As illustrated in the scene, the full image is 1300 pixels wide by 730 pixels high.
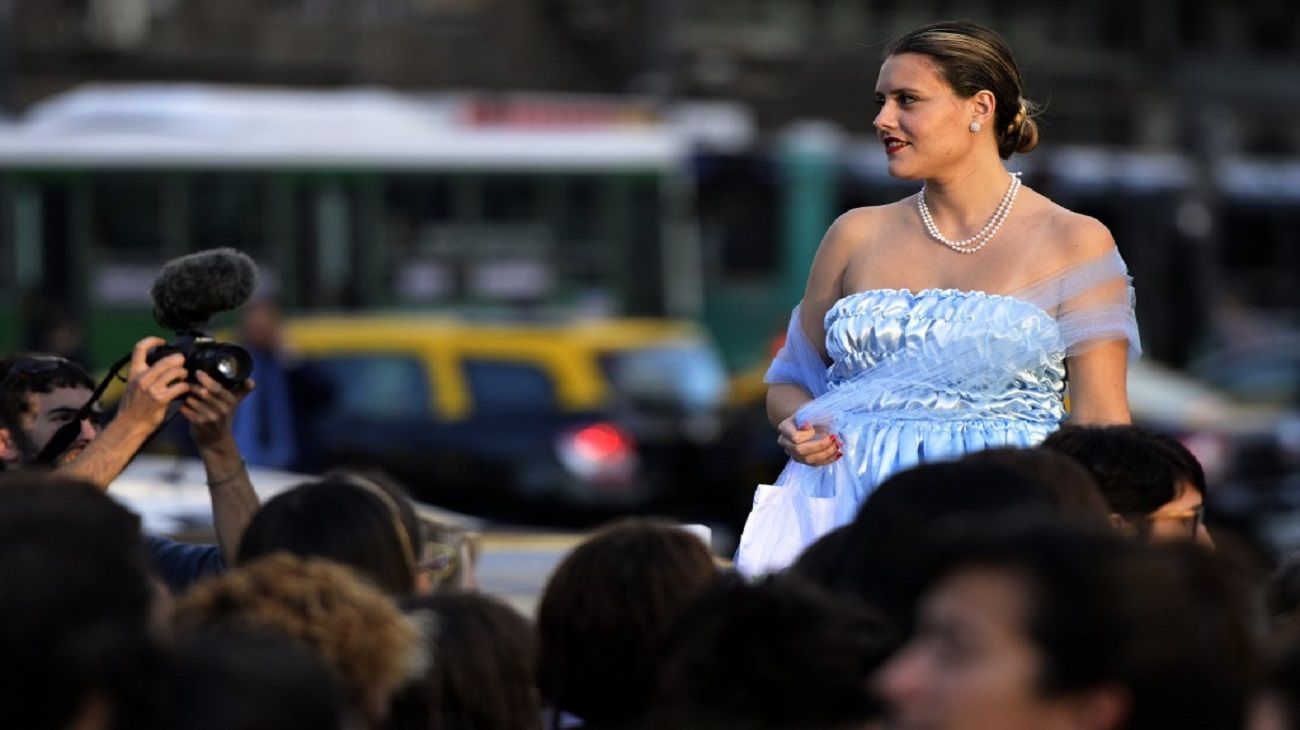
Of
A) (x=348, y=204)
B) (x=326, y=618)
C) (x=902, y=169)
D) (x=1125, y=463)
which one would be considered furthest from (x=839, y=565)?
(x=348, y=204)

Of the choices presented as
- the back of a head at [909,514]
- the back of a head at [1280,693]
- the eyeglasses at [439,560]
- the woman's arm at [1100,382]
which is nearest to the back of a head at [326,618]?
the back of a head at [909,514]

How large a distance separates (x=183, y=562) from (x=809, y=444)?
4.07ft

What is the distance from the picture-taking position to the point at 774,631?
2689 mm

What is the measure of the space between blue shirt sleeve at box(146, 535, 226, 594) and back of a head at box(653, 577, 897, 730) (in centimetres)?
176

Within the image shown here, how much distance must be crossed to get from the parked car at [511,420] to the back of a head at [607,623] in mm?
9459

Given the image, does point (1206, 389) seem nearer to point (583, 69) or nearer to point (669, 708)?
point (669, 708)

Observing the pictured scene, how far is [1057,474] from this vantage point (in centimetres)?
327

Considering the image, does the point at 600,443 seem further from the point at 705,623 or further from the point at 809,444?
the point at 705,623

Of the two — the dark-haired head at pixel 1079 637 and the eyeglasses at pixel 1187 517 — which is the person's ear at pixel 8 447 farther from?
the dark-haired head at pixel 1079 637

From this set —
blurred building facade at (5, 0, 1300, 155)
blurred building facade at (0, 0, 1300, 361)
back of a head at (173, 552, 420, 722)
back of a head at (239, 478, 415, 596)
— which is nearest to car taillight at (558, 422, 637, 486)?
blurred building facade at (0, 0, 1300, 361)

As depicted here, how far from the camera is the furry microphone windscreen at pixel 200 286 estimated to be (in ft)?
14.6

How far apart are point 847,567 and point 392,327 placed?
11418mm

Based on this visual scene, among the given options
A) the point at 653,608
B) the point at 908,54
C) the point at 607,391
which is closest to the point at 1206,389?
the point at 607,391

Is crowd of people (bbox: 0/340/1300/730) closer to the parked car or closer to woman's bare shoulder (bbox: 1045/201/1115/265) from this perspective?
woman's bare shoulder (bbox: 1045/201/1115/265)
